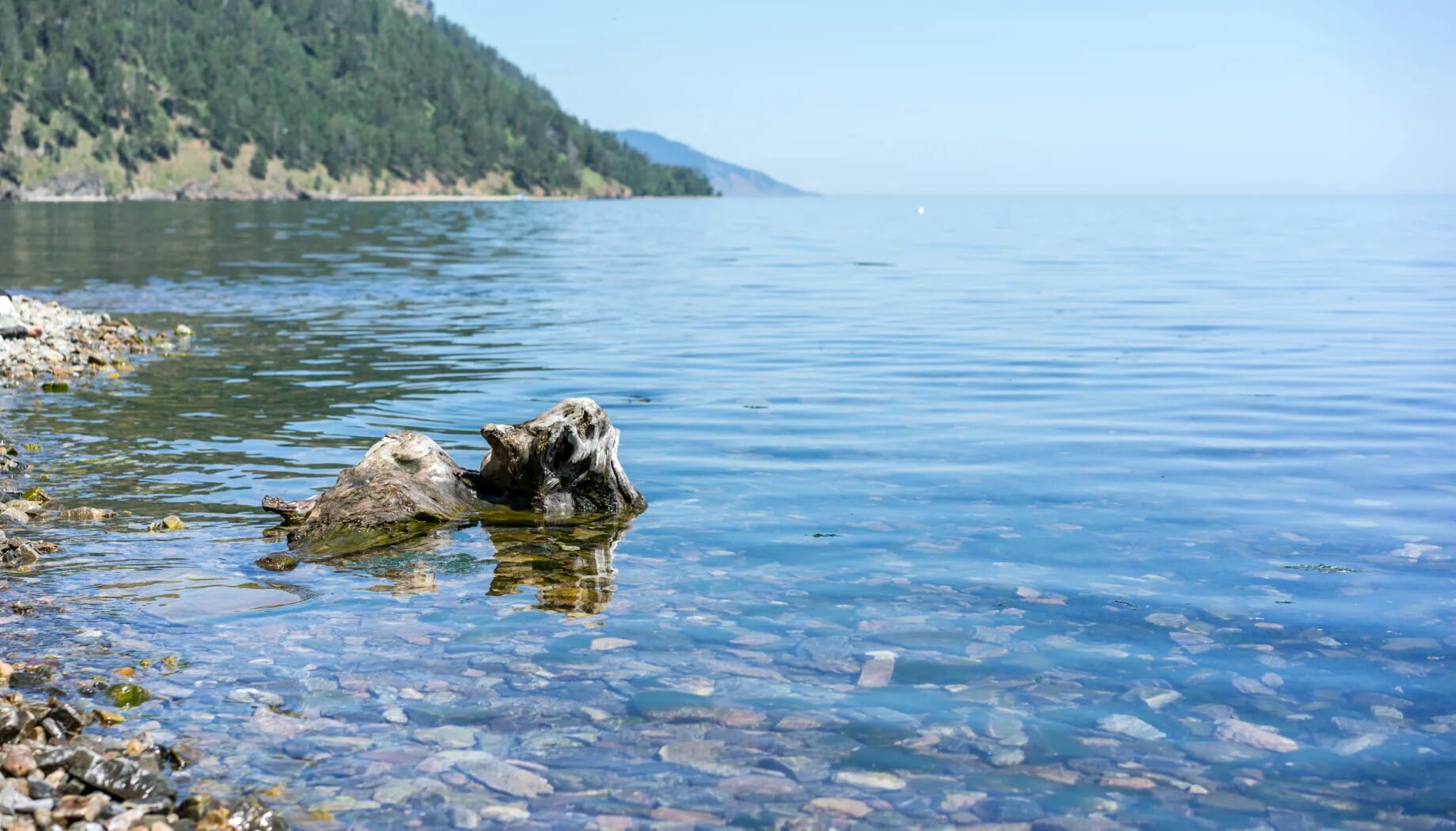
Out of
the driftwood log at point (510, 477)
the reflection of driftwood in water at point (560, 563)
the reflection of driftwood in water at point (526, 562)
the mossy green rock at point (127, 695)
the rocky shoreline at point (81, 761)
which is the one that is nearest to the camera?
the rocky shoreline at point (81, 761)

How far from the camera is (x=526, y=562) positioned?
12.5m

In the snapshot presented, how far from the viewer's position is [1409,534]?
44.3 ft

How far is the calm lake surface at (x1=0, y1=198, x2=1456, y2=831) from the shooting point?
7.70 meters

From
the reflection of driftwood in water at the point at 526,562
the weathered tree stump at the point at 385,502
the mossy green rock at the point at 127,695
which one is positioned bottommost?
the mossy green rock at the point at 127,695

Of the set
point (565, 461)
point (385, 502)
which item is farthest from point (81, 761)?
point (565, 461)

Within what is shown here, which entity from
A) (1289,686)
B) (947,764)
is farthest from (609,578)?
(1289,686)

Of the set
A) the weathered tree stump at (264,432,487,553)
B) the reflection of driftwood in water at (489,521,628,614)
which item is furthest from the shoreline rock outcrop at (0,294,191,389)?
the reflection of driftwood in water at (489,521,628,614)

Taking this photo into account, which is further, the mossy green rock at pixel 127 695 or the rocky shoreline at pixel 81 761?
the mossy green rock at pixel 127 695

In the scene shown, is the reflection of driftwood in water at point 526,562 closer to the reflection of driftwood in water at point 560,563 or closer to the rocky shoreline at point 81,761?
the reflection of driftwood in water at point 560,563

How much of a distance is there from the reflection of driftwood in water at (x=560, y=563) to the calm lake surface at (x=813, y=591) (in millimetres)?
59

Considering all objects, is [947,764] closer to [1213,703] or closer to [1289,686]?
[1213,703]

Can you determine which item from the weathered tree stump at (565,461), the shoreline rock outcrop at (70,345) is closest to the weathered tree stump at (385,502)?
the weathered tree stump at (565,461)

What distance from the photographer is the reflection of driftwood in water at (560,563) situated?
1126 centimetres

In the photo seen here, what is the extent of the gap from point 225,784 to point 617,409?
14.7 m
